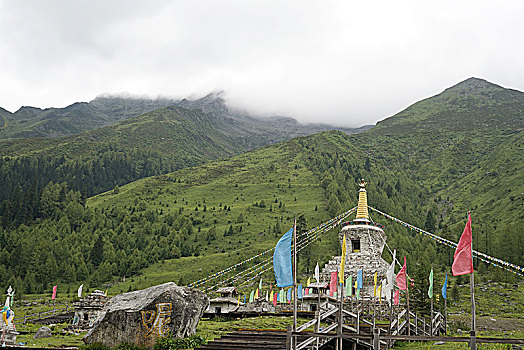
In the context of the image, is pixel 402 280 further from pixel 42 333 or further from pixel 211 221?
pixel 211 221

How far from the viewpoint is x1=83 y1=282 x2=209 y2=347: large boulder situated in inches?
1014

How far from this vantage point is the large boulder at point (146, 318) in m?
25.8

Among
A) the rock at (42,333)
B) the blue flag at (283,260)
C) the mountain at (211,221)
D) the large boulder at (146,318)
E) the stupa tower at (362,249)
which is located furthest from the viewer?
the mountain at (211,221)

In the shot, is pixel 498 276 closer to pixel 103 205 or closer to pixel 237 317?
pixel 237 317

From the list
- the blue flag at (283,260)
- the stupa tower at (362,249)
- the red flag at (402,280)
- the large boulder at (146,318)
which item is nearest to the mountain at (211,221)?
the stupa tower at (362,249)

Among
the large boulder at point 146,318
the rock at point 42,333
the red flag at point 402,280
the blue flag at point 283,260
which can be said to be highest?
the blue flag at point 283,260

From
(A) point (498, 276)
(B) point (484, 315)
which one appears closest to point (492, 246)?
(A) point (498, 276)

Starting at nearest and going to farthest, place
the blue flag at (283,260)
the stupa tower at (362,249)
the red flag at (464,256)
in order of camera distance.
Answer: the red flag at (464,256) → the blue flag at (283,260) → the stupa tower at (362,249)

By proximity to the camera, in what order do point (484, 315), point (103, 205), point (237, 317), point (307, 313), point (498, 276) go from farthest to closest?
point (103, 205)
point (498, 276)
point (484, 315)
point (237, 317)
point (307, 313)

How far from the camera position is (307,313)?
40719 millimetres

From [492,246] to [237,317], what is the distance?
73424mm

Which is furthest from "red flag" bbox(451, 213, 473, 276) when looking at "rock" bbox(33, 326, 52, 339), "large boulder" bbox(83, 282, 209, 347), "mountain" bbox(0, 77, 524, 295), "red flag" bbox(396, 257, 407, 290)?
"mountain" bbox(0, 77, 524, 295)

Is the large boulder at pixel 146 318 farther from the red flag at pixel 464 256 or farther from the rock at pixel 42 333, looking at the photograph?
the red flag at pixel 464 256

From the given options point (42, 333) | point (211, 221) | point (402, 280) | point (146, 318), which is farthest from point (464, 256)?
point (211, 221)
